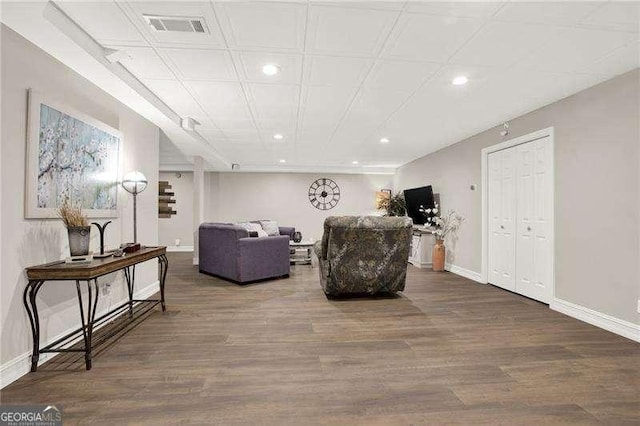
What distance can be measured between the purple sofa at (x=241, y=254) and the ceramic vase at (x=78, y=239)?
2.39 metres

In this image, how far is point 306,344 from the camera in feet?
8.40

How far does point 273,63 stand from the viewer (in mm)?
2639

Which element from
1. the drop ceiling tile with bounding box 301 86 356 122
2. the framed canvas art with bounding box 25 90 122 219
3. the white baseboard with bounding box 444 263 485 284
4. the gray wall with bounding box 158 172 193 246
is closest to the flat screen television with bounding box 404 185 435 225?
the white baseboard with bounding box 444 263 485 284

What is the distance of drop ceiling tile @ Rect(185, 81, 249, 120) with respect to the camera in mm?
3098

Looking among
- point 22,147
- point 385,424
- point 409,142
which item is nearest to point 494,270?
point 409,142

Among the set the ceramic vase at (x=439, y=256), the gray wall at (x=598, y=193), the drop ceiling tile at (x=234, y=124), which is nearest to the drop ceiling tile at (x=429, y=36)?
the gray wall at (x=598, y=193)

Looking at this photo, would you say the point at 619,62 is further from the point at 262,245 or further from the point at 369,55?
the point at 262,245

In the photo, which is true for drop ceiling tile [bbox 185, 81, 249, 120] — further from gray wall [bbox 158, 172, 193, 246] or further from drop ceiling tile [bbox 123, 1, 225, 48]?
gray wall [bbox 158, 172, 193, 246]

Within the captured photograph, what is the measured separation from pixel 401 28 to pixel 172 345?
3109mm

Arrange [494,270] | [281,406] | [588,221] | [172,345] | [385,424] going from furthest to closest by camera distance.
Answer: [494,270], [588,221], [172,345], [281,406], [385,424]

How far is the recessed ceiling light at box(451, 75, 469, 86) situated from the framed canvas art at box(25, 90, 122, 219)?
3527 millimetres

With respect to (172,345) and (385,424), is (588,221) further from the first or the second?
(172,345)

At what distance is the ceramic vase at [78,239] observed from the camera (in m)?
2.25

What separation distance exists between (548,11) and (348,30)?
1.33 metres
